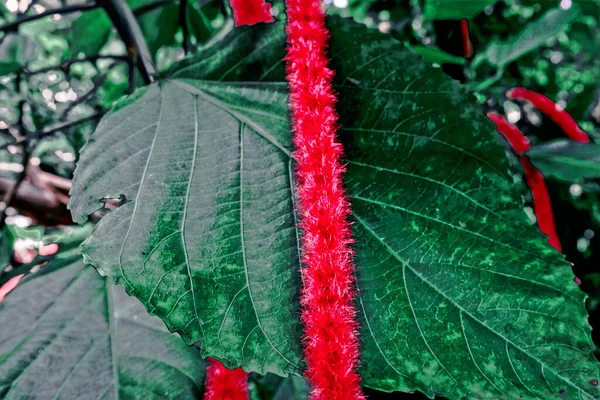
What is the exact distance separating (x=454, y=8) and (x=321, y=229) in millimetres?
325

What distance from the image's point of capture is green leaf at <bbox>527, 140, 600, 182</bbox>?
45 centimetres

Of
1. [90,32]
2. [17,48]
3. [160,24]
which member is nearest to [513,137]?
[160,24]

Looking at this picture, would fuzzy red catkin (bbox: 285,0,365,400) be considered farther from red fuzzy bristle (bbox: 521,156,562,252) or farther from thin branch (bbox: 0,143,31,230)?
thin branch (bbox: 0,143,31,230)

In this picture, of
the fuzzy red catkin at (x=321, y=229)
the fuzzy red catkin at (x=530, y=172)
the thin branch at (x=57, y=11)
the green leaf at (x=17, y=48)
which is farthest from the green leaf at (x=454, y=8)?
the green leaf at (x=17, y=48)

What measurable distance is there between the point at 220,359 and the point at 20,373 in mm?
199

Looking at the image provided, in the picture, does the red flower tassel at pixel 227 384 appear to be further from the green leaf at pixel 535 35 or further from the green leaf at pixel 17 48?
the green leaf at pixel 17 48

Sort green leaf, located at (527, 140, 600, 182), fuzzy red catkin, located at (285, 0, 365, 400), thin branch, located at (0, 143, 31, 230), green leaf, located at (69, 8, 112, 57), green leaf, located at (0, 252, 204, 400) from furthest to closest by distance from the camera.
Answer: green leaf, located at (69, 8, 112, 57)
thin branch, located at (0, 143, 31, 230)
green leaf, located at (527, 140, 600, 182)
green leaf, located at (0, 252, 204, 400)
fuzzy red catkin, located at (285, 0, 365, 400)

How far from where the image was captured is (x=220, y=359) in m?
0.26

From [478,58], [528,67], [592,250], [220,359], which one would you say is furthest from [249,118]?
[528,67]

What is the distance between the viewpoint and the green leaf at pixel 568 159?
0.45 m

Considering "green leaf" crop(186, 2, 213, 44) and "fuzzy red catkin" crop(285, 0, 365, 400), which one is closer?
"fuzzy red catkin" crop(285, 0, 365, 400)

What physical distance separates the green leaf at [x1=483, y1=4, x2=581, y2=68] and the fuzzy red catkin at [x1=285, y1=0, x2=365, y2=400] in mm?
392

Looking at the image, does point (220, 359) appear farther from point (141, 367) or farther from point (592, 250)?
point (592, 250)

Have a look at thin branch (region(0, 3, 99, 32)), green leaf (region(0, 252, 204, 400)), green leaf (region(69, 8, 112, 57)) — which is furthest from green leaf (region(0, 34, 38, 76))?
green leaf (region(0, 252, 204, 400))
